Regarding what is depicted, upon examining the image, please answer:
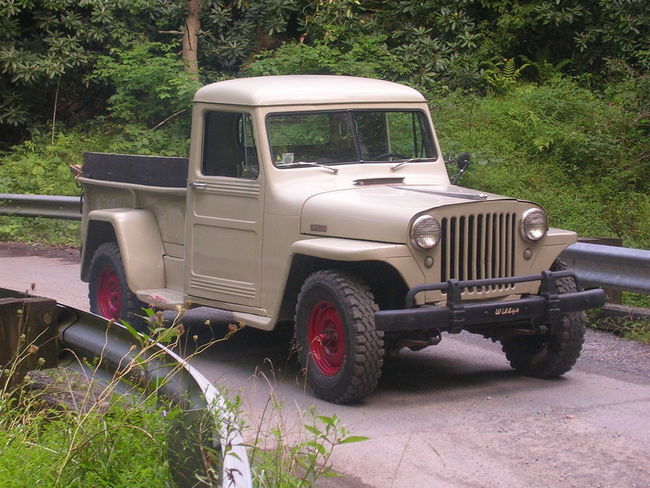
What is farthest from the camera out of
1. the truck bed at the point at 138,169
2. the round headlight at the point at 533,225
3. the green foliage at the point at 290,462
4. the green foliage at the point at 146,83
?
the green foliage at the point at 146,83

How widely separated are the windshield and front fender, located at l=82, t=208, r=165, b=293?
1.57 metres

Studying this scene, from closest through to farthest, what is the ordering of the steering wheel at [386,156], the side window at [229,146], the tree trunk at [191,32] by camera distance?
the side window at [229,146]
the steering wheel at [386,156]
the tree trunk at [191,32]

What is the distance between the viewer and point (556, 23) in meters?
15.7

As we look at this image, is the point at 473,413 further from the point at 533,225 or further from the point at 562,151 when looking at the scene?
the point at 562,151

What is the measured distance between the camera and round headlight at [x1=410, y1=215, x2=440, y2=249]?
635 centimetres

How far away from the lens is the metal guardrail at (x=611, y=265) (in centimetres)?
803

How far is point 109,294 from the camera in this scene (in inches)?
347

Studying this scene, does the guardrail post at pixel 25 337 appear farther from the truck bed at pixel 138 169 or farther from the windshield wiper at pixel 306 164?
the truck bed at pixel 138 169

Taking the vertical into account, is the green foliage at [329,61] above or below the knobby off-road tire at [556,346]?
above

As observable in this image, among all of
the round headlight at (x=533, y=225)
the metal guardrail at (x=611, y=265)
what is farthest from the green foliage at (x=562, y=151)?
the round headlight at (x=533, y=225)

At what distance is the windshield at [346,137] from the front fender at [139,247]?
157 centimetres

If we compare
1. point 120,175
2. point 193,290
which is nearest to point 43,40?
point 120,175

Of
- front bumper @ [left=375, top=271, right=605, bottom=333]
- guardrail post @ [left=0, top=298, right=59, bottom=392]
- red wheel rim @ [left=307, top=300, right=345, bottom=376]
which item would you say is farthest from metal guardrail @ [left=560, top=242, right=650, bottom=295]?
guardrail post @ [left=0, top=298, right=59, bottom=392]

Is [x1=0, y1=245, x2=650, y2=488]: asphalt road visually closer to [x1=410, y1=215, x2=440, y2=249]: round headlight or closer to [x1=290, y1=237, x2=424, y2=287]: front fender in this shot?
[x1=290, y1=237, x2=424, y2=287]: front fender
